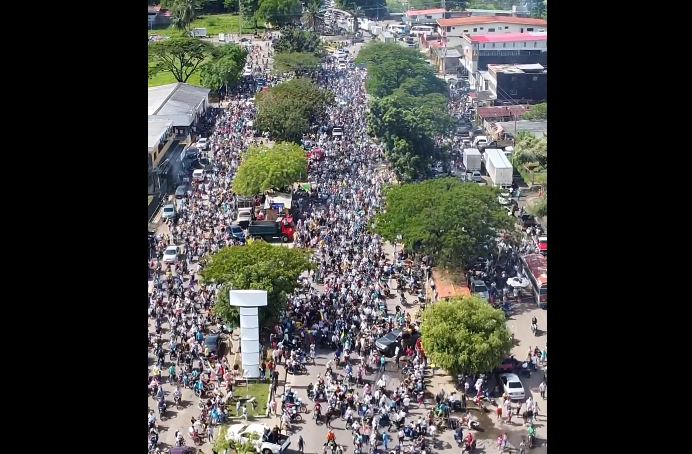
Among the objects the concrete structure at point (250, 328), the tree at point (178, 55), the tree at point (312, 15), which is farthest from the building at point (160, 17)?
the concrete structure at point (250, 328)

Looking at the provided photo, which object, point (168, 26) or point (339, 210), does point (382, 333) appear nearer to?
point (339, 210)

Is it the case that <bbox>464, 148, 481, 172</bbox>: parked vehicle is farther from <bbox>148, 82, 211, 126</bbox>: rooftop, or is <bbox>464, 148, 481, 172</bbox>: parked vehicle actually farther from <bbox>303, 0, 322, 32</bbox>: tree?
<bbox>303, 0, 322, 32</bbox>: tree

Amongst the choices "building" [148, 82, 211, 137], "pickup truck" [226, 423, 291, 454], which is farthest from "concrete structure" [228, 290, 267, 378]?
"building" [148, 82, 211, 137]

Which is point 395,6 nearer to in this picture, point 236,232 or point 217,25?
point 217,25

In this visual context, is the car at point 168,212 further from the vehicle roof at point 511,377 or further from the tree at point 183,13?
the tree at point 183,13
